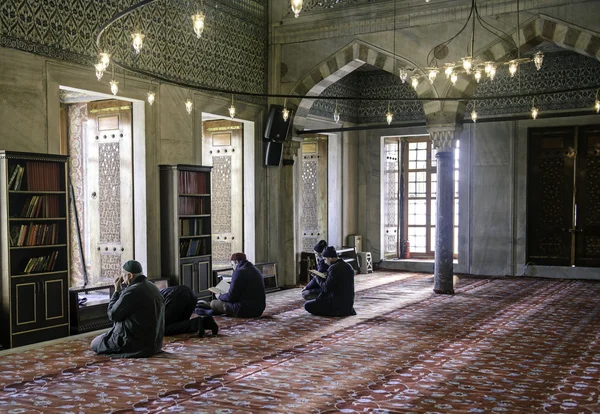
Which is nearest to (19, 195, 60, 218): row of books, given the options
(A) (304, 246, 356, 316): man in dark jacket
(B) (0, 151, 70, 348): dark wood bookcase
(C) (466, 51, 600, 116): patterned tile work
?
(B) (0, 151, 70, 348): dark wood bookcase

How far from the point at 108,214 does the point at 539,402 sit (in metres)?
5.68

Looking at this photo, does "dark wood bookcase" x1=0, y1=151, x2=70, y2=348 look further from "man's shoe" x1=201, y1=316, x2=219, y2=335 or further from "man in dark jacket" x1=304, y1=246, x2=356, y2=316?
"man in dark jacket" x1=304, y1=246, x2=356, y2=316

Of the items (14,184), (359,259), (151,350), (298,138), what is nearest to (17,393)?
(151,350)

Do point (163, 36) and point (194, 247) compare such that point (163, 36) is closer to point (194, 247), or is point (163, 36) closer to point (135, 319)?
point (194, 247)

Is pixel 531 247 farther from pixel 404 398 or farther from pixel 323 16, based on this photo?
pixel 404 398

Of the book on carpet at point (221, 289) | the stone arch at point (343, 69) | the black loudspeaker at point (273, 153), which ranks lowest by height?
the book on carpet at point (221, 289)

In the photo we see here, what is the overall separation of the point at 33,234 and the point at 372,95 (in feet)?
26.4

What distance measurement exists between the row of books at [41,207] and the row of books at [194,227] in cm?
199

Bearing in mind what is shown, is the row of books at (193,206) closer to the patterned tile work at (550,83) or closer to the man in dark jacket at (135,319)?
the man in dark jacket at (135,319)

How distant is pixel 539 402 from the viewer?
436cm

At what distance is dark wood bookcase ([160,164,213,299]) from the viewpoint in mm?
8242

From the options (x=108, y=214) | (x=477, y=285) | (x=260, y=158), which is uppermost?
(x=260, y=158)

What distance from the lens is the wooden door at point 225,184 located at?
10.1 meters

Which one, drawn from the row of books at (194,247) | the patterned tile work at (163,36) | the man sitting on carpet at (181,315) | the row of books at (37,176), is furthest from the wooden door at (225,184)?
the row of books at (37,176)
